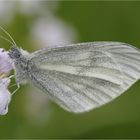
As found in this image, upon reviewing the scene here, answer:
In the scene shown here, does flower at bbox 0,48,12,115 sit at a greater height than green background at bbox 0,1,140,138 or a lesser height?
lesser

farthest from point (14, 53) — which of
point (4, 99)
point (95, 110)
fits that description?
point (95, 110)

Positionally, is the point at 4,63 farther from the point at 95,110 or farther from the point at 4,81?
the point at 95,110

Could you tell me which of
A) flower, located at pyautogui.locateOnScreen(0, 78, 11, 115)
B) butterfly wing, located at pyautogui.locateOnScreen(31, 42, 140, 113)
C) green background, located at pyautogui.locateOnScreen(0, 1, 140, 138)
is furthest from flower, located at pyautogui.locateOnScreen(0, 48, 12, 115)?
green background, located at pyautogui.locateOnScreen(0, 1, 140, 138)

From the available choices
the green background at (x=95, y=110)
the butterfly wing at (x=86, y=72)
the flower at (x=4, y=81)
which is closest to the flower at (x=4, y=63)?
the flower at (x=4, y=81)

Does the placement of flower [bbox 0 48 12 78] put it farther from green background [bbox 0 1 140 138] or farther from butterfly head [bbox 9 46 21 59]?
green background [bbox 0 1 140 138]

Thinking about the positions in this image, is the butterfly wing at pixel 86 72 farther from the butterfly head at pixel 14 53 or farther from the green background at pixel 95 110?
the green background at pixel 95 110

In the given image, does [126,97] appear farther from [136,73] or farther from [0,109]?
[0,109]

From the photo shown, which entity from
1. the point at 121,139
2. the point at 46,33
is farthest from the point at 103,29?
the point at 121,139
